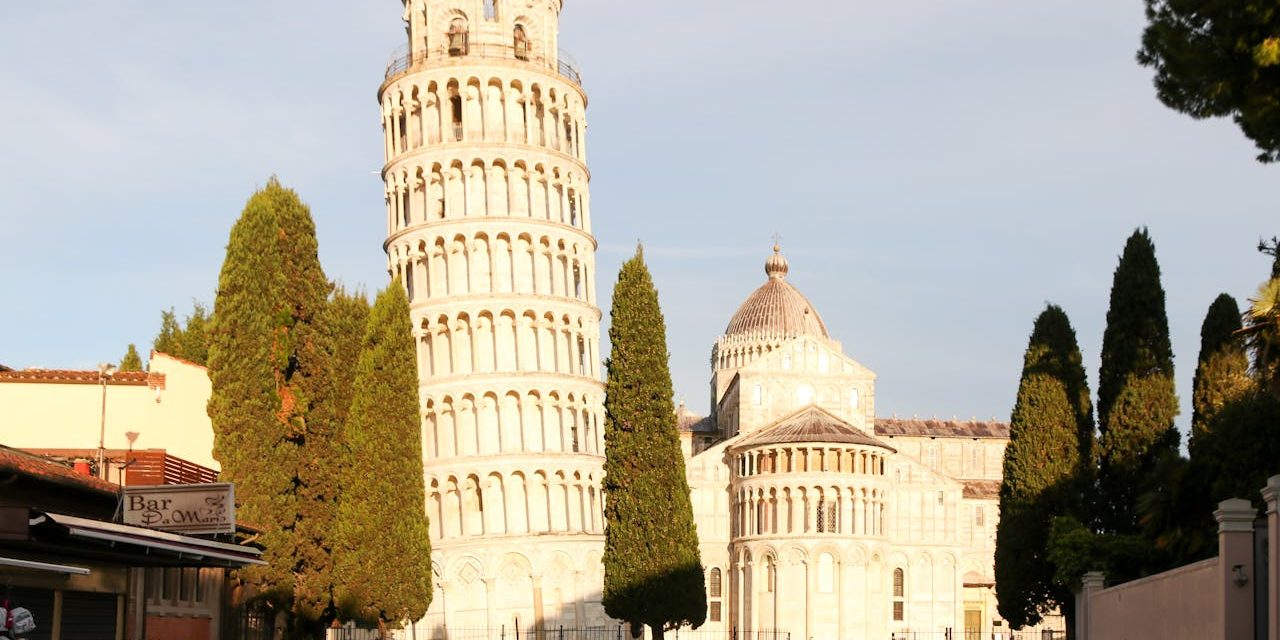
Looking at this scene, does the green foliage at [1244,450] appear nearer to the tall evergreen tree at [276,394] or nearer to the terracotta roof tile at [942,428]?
the tall evergreen tree at [276,394]

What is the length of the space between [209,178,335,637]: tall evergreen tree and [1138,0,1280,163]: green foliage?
21.6 m

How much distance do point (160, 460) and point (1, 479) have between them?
15303mm

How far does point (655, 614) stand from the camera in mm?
57969

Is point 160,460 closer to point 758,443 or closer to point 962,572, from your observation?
point 758,443

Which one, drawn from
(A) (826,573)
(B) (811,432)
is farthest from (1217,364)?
(A) (826,573)

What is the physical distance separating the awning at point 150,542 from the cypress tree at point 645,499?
113ft

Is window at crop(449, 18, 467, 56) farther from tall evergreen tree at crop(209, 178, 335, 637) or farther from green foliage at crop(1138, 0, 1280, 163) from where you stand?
green foliage at crop(1138, 0, 1280, 163)

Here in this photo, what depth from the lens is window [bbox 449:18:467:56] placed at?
256ft

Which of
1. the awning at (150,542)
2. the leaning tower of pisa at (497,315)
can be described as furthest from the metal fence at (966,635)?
the awning at (150,542)

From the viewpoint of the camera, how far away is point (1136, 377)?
48438 mm

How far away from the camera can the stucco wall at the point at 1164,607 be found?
25.5 meters

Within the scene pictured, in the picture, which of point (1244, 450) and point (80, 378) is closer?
→ point (1244, 450)

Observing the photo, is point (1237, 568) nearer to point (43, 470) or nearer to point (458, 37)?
point (43, 470)

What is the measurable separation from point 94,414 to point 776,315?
3239 inches
